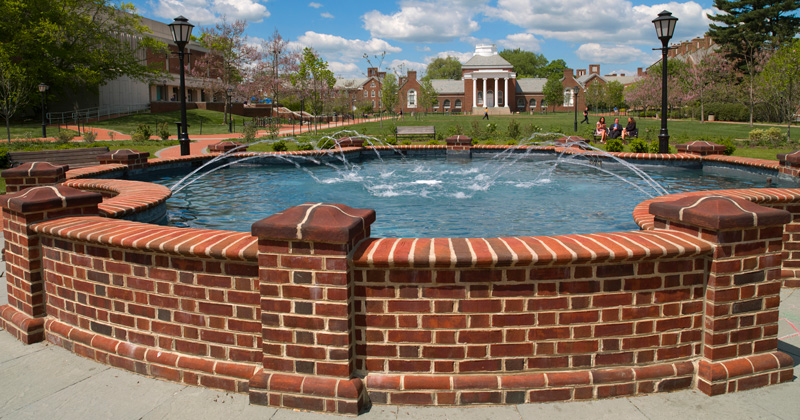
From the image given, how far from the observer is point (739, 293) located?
3207mm

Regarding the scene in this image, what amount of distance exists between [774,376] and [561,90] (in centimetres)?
8726

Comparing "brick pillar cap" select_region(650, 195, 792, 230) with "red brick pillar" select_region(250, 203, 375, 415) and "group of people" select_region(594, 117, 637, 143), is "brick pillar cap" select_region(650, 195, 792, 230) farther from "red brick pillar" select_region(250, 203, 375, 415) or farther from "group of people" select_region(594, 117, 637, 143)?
"group of people" select_region(594, 117, 637, 143)

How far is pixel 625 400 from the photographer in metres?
3.12

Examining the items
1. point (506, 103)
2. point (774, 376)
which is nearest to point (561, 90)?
point (506, 103)

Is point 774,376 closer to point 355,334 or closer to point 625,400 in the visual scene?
point 625,400

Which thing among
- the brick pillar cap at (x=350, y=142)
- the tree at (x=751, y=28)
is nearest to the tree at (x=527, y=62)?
the tree at (x=751, y=28)

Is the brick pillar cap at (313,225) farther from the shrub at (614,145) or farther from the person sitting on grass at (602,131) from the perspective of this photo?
the person sitting on grass at (602,131)

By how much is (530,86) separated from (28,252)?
9781cm

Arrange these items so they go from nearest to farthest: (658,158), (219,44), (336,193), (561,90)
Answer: (336,193) → (658,158) → (219,44) → (561,90)

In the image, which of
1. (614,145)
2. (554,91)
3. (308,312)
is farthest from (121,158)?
(554,91)

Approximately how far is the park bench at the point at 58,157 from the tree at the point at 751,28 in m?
53.6

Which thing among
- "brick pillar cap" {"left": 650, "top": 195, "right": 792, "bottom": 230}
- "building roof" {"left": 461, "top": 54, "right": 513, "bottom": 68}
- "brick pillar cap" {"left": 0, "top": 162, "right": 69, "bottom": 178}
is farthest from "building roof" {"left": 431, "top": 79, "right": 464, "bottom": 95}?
"brick pillar cap" {"left": 650, "top": 195, "right": 792, "bottom": 230}

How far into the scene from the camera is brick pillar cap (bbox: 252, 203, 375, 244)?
113 inches

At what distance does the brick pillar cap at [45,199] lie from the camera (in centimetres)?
391
